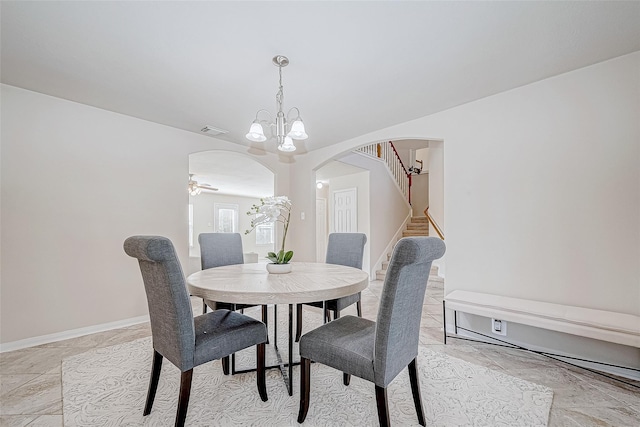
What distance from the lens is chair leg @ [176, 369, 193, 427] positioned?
1286 mm

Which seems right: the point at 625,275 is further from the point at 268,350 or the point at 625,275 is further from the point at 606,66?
the point at 268,350

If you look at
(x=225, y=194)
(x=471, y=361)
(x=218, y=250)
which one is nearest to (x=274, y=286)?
(x=218, y=250)

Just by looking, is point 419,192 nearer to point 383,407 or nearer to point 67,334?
point 383,407

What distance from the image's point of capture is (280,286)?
1490 mm

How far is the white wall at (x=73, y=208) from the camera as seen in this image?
96.3 inches

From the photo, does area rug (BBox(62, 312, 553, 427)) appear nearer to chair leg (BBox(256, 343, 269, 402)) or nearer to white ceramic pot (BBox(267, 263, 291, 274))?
chair leg (BBox(256, 343, 269, 402))

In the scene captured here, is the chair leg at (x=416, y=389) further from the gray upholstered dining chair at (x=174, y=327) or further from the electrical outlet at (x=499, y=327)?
the electrical outlet at (x=499, y=327)

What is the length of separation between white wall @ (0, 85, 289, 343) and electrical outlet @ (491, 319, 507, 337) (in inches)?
142

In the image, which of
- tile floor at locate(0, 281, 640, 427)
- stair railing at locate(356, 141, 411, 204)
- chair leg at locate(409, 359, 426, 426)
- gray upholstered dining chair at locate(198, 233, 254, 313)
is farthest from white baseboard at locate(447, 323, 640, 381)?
stair railing at locate(356, 141, 411, 204)

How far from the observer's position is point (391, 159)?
6.18 meters

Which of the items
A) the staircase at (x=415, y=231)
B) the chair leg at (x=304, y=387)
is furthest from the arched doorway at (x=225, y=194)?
the chair leg at (x=304, y=387)

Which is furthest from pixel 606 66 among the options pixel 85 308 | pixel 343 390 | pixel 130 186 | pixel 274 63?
pixel 85 308

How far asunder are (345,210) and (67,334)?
14.5ft

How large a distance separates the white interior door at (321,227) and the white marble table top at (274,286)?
469 centimetres
